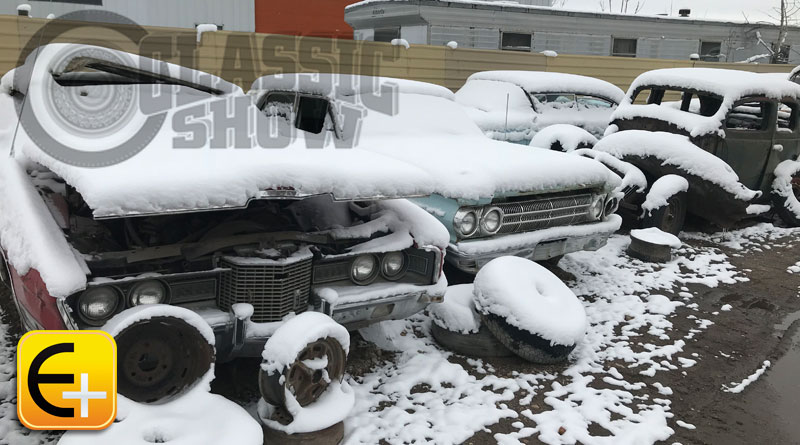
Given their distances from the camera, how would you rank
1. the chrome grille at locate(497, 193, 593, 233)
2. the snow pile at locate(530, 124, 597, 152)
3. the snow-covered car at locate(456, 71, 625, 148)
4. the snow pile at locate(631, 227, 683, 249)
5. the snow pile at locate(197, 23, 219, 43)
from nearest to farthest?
the chrome grille at locate(497, 193, 593, 233) → the snow pile at locate(631, 227, 683, 249) → the snow pile at locate(530, 124, 597, 152) → the snow-covered car at locate(456, 71, 625, 148) → the snow pile at locate(197, 23, 219, 43)

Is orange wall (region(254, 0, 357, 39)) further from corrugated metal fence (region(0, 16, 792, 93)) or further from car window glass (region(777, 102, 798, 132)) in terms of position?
car window glass (region(777, 102, 798, 132))

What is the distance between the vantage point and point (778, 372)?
413cm

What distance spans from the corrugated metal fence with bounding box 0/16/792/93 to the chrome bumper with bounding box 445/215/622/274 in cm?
777

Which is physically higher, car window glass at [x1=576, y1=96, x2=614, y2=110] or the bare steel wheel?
car window glass at [x1=576, y1=96, x2=614, y2=110]

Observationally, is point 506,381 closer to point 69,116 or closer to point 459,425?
point 459,425

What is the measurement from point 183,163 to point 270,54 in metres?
9.80

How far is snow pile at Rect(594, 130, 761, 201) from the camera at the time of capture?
6.89 m

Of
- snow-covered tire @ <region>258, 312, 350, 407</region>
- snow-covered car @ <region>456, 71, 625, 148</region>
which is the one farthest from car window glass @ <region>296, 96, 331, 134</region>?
snow-covered car @ <region>456, 71, 625, 148</region>

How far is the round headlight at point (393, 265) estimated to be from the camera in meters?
3.64

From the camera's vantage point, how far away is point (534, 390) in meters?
3.73

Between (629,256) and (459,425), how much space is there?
13.6 ft

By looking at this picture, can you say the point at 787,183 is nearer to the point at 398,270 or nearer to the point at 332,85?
the point at 332,85

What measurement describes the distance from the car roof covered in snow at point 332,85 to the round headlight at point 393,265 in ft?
8.61

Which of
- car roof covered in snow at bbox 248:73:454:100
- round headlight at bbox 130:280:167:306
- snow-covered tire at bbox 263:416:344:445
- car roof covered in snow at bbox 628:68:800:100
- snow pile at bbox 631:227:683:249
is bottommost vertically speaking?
snow-covered tire at bbox 263:416:344:445
